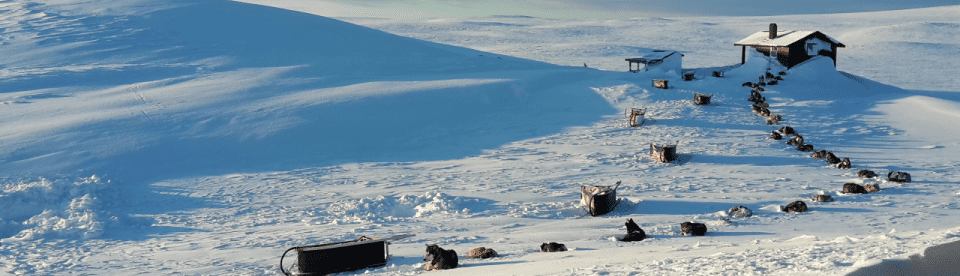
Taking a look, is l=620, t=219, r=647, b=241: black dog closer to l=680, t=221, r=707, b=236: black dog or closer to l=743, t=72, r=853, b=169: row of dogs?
l=680, t=221, r=707, b=236: black dog

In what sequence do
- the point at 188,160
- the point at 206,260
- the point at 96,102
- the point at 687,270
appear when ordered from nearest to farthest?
the point at 687,270, the point at 206,260, the point at 188,160, the point at 96,102

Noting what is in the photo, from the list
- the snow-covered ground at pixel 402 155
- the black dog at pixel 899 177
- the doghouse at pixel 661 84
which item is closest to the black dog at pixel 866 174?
the black dog at pixel 899 177

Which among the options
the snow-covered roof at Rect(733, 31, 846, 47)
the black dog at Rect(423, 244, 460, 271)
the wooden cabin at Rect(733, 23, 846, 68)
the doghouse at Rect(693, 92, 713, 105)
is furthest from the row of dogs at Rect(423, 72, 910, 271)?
the snow-covered roof at Rect(733, 31, 846, 47)

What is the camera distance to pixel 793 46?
3769cm

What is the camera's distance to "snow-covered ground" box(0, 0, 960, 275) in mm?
11875

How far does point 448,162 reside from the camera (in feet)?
64.5

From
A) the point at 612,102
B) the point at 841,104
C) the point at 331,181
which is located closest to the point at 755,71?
the point at 841,104

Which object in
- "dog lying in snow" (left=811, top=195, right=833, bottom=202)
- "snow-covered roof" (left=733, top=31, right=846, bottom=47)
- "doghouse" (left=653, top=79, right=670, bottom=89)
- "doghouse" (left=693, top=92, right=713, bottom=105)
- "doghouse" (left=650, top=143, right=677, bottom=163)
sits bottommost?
"dog lying in snow" (left=811, top=195, right=833, bottom=202)

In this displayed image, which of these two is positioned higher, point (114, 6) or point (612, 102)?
point (114, 6)

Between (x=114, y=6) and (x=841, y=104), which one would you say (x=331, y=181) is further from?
(x=114, y=6)

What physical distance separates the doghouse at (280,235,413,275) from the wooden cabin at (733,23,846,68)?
3208 cm

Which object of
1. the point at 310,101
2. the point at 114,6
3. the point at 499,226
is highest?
the point at 114,6

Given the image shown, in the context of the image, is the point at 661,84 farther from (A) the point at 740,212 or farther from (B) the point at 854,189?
(A) the point at 740,212

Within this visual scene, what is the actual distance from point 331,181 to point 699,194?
8547mm
